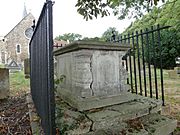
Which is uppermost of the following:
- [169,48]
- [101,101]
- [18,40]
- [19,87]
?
[18,40]

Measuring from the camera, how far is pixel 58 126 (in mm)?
2160

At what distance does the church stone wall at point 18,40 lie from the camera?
36.9 meters

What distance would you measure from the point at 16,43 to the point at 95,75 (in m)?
37.4

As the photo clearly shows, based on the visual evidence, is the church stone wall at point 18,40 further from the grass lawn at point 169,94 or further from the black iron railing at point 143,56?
the black iron railing at point 143,56

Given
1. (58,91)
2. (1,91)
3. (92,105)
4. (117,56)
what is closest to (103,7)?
(117,56)

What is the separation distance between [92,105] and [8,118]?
Result: 177 centimetres

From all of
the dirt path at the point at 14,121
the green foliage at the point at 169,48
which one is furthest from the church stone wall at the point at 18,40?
the dirt path at the point at 14,121

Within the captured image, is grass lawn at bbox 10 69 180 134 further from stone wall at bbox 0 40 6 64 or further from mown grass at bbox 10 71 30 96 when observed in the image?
stone wall at bbox 0 40 6 64

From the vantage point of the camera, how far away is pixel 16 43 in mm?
37312

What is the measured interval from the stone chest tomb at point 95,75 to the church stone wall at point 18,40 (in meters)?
36.0

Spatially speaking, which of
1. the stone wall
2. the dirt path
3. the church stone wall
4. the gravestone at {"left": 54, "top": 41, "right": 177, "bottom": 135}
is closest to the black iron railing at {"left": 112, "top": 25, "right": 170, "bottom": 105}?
the gravestone at {"left": 54, "top": 41, "right": 177, "bottom": 135}

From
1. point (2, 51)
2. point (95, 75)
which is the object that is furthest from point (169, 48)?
Answer: point (2, 51)

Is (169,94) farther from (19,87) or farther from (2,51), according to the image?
(2,51)

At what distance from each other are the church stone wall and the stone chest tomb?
118ft
